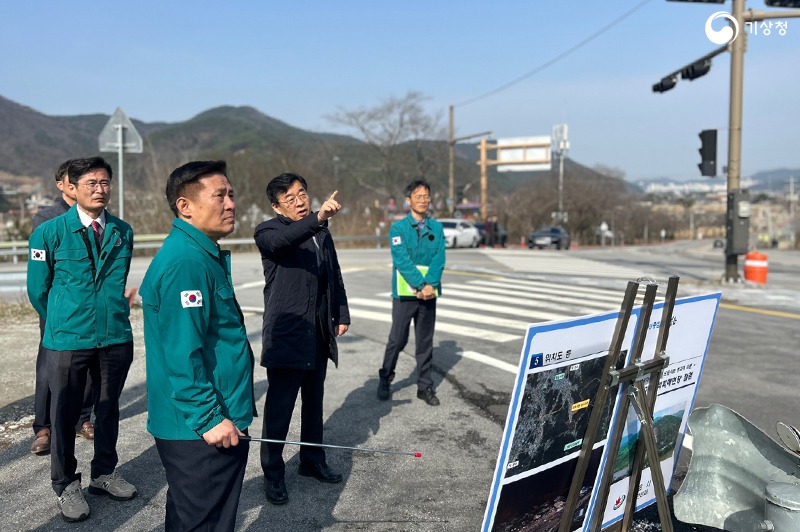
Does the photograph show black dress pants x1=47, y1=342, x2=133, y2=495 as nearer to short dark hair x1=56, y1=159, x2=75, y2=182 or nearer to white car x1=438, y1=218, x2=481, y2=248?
short dark hair x1=56, y1=159, x2=75, y2=182

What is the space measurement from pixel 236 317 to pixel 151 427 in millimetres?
531

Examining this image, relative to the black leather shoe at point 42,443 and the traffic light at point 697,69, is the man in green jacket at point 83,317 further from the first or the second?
the traffic light at point 697,69

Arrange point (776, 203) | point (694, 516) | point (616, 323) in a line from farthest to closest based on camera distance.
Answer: point (776, 203) < point (694, 516) < point (616, 323)

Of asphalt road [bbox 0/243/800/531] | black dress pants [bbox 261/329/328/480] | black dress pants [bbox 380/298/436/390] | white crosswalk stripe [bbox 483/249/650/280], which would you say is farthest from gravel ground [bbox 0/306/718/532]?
white crosswalk stripe [bbox 483/249/650/280]

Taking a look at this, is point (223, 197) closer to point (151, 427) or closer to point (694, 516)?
point (151, 427)

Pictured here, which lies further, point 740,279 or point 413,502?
point 740,279

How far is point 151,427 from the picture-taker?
2.53 meters

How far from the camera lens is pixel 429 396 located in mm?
5641

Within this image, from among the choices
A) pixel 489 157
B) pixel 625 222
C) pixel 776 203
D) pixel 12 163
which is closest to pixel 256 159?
pixel 489 157

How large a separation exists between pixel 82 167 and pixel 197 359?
1.98m

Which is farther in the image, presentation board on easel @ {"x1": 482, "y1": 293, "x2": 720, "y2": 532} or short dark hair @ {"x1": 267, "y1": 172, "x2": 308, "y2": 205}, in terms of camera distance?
short dark hair @ {"x1": 267, "y1": 172, "x2": 308, "y2": 205}

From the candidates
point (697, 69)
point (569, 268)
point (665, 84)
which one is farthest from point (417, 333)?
point (569, 268)

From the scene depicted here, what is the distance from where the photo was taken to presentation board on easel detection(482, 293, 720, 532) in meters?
2.42

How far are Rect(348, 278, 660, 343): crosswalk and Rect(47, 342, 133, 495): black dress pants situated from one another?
5405 mm
